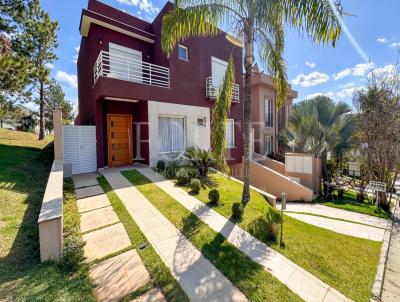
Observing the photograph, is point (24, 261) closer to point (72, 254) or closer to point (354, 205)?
point (72, 254)

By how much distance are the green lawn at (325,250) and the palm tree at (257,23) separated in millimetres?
993

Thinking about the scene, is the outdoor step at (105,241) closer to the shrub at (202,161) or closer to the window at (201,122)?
the shrub at (202,161)

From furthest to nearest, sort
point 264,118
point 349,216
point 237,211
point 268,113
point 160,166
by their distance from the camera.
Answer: point 268,113 < point 264,118 < point 160,166 < point 349,216 < point 237,211

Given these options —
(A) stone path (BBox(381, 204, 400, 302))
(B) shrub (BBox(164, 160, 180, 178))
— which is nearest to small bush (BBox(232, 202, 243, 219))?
(A) stone path (BBox(381, 204, 400, 302))

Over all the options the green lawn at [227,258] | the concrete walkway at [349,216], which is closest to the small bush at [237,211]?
the green lawn at [227,258]

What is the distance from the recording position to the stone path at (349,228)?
6.75 metres

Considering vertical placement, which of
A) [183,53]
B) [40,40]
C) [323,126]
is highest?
[40,40]

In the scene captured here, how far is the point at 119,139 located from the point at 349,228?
11.9 meters

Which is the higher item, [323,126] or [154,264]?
[323,126]

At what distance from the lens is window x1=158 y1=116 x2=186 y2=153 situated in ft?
39.8

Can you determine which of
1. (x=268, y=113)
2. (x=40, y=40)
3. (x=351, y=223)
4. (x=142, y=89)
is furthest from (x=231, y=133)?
(x=40, y=40)

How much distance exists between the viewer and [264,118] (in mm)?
20953

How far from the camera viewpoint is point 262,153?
2030 cm

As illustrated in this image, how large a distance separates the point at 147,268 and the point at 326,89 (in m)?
17.1
